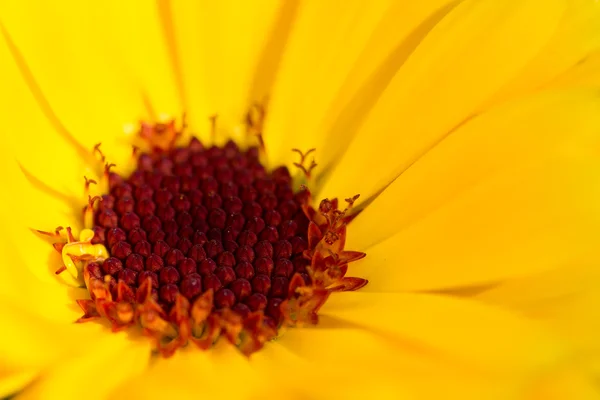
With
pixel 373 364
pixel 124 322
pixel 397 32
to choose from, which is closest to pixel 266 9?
pixel 397 32

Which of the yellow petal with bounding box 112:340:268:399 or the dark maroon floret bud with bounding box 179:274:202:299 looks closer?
the yellow petal with bounding box 112:340:268:399

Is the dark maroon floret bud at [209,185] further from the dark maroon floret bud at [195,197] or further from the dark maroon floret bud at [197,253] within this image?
the dark maroon floret bud at [197,253]

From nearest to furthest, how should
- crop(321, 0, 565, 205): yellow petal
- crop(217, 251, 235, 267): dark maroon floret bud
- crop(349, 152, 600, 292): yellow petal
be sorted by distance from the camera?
→ crop(349, 152, 600, 292): yellow petal
crop(321, 0, 565, 205): yellow petal
crop(217, 251, 235, 267): dark maroon floret bud

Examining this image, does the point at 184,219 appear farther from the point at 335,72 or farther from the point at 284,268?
the point at 335,72

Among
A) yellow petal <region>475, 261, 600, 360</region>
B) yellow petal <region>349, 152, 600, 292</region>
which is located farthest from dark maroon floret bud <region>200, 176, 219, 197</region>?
yellow petal <region>475, 261, 600, 360</region>

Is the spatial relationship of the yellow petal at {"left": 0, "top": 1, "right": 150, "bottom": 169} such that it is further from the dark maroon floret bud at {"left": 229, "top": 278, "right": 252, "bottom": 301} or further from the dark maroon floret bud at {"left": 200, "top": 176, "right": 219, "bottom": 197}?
the dark maroon floret bud at {"left": 229, "top": 278, "right": 252, "bottom": 301}

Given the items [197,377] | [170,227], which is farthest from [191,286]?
[197,377]
